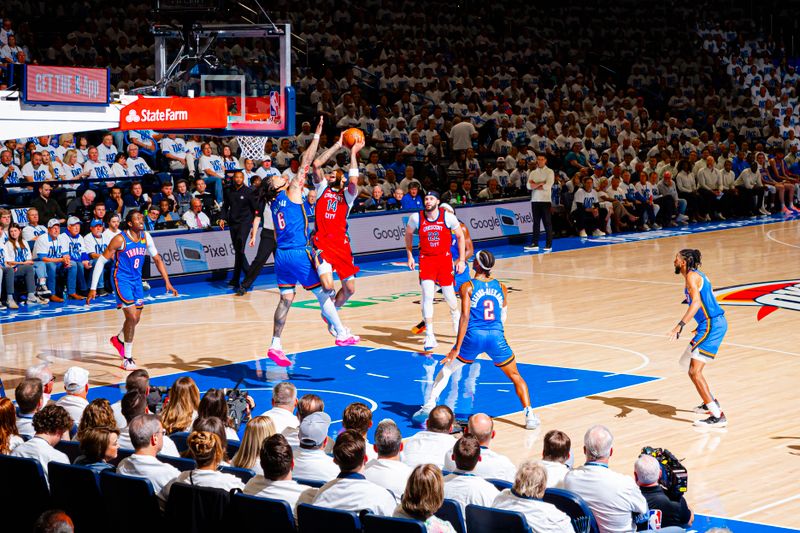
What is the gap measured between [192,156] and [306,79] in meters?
6.79

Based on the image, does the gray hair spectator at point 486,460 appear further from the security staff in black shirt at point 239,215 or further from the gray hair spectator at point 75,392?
the security staff in black shirt at point 239,215

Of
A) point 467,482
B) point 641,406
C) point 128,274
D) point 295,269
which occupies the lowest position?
point 641,406

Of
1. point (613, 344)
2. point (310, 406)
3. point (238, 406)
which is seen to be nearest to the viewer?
point (310, 406)

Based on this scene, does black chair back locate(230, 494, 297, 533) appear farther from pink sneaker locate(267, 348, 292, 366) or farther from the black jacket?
the black jacket

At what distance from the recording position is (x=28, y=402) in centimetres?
893

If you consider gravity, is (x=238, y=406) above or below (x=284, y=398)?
below

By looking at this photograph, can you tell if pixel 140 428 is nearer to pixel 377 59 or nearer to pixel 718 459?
pixel 718 459

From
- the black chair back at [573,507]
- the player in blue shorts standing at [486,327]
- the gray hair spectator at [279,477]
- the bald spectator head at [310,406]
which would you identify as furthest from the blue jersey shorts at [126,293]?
the black chair back at [573,507]

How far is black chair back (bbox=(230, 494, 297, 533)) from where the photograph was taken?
6426 millimetres

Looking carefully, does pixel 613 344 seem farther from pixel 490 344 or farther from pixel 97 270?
pixel 97 270

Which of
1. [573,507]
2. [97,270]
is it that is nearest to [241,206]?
[97,270]

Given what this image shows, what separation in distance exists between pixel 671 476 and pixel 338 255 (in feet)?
25.7

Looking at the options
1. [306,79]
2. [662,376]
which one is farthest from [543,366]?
[306,79]

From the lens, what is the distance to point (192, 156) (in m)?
23.2
